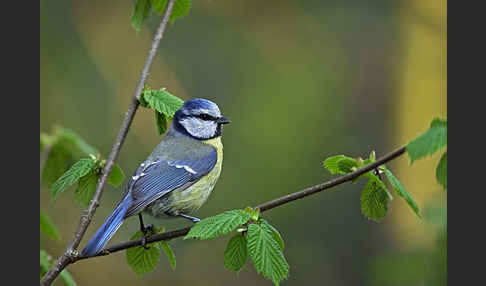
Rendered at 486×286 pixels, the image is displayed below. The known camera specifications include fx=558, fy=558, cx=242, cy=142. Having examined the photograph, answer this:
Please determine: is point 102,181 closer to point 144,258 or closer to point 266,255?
point 144,258

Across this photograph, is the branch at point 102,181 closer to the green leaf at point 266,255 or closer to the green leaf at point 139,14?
the green leaf at point 139,14

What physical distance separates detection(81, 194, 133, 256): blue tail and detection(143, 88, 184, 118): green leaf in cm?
47

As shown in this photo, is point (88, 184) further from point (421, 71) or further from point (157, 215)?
point (421, 71)

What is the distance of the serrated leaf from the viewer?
1.76 meters

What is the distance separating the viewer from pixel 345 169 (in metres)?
1.79

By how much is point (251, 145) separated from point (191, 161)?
347cm

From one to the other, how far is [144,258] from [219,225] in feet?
1.82

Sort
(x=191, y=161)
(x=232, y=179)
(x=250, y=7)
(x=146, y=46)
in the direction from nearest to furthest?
1. (x=191, y=161)
2. (x=232, y=179)
3. (x=146, y=46)
4. (x=250, y=7)

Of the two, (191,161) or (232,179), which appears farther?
(232,179)

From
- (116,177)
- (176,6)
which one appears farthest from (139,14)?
(116,177)

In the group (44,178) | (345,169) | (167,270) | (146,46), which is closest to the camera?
(345,169)

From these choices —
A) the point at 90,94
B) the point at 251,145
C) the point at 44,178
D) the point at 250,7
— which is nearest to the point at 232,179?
the point at 251,145

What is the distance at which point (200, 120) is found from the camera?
113 inches

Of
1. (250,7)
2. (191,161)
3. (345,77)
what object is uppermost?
(250,7)
